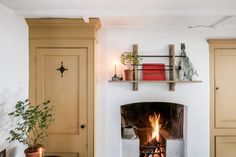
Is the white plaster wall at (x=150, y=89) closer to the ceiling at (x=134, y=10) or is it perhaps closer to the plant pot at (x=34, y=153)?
the ceiling at (x=134, y=10)

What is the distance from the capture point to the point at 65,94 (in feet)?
9.86

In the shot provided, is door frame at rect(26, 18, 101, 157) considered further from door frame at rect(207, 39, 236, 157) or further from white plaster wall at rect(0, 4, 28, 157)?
door frame at rect(207, 39, 236, 157)

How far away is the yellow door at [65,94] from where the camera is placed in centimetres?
298

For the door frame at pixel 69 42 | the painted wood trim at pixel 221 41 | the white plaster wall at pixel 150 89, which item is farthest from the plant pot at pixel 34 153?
the painted wood trim at pixel 221 41

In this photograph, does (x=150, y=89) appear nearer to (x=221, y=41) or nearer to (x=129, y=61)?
(x=129, y=61)

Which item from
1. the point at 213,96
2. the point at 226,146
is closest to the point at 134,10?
the point at 213,96

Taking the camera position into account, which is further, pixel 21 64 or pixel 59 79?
pixel 59 79

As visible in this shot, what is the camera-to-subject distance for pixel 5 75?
2414 millimetres

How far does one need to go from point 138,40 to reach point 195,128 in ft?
5.25

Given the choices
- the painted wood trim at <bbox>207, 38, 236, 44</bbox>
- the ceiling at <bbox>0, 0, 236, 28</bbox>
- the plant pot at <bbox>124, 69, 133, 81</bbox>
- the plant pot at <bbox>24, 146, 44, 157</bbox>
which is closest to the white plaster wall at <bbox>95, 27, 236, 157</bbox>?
the painted wood trim at <bbox>207, 38, 236, 44</bbox>

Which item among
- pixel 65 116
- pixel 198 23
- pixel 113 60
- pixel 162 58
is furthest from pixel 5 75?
pixel 198 23

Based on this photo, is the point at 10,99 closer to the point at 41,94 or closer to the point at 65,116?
the point at 41,94

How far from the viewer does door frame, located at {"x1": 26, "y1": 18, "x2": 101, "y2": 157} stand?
117 inches

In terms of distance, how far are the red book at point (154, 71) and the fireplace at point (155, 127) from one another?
1.93 ft
